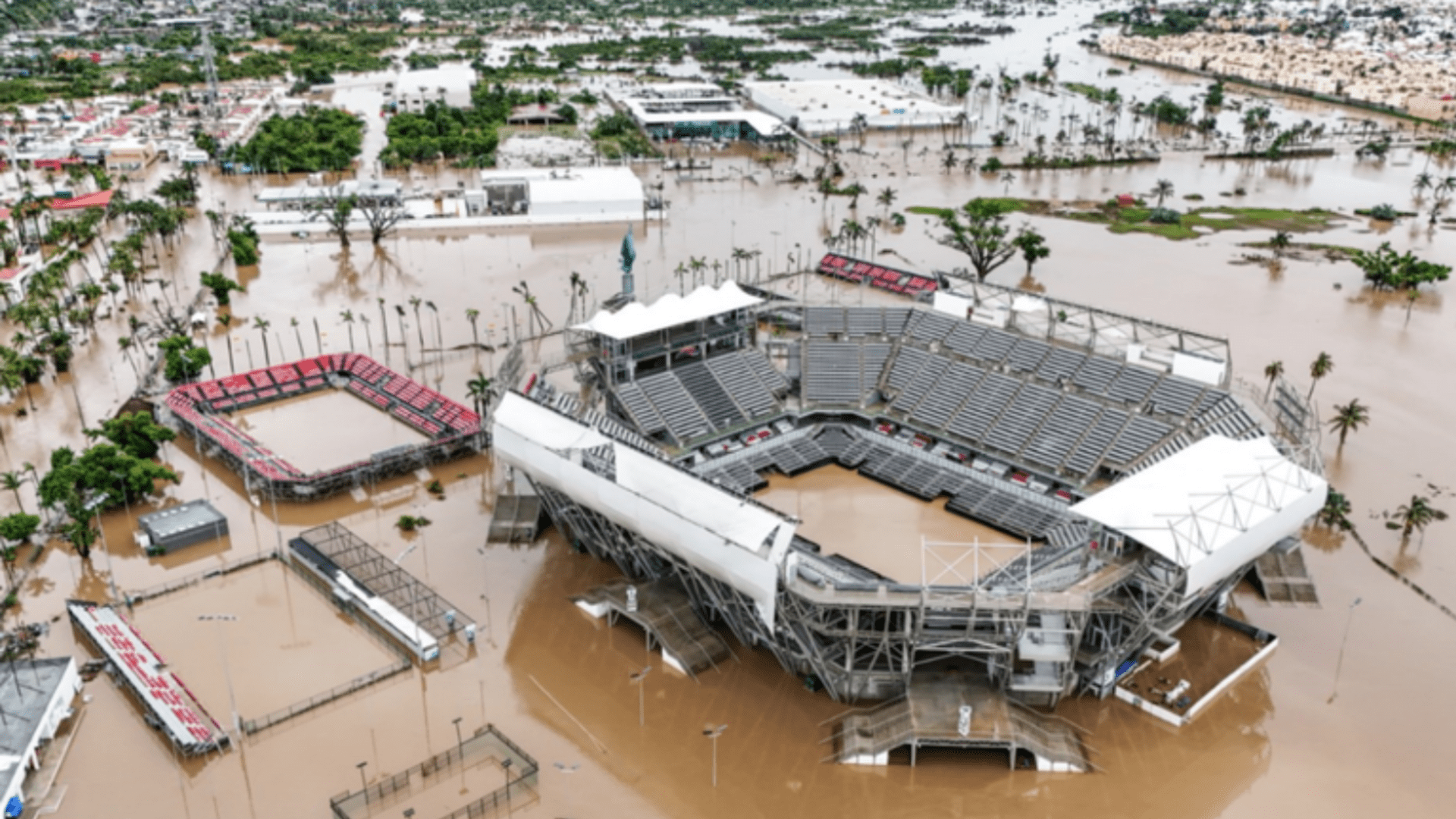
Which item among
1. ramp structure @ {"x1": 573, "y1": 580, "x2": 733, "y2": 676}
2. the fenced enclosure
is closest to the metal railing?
the fenced enclosure

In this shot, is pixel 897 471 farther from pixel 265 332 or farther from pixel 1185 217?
pixel 1185 217

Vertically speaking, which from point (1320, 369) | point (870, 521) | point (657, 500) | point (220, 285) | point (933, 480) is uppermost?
point (657, 500)

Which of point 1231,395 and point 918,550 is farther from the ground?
point 1231,395

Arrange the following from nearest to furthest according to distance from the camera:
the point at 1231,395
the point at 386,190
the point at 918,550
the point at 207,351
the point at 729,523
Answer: the point at 729,523
the point at 918,550
the point at 1231,395
the point at 207,351
the point at 386,190

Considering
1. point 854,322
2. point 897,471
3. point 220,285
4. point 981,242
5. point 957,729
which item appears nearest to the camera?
point 957,729

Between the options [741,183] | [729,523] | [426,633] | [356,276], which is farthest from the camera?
[741,183]

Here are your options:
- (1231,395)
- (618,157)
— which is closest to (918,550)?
(1231,395)

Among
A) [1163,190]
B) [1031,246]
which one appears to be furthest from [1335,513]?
[1163,190]

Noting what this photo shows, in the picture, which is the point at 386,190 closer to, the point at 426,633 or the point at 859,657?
the point at 426,633
